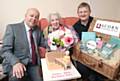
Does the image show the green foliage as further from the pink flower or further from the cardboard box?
the cardboard box

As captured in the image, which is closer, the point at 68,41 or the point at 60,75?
the point at 60,75

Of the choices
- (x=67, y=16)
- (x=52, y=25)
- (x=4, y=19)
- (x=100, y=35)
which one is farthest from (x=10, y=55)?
(x=67, y=16)

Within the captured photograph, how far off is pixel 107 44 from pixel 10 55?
1.01m

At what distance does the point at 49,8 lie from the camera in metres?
3.16

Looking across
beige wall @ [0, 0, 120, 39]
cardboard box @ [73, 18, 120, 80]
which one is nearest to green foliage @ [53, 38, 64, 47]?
cardboard box @ [73, 18, 120, 80]

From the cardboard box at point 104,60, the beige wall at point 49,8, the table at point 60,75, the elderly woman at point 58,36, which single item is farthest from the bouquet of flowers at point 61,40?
the beige wall at point 49,8

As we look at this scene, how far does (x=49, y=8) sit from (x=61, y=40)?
1.06 m

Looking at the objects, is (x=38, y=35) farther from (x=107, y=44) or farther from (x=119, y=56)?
(x=119, y=56)

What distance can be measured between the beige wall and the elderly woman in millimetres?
788

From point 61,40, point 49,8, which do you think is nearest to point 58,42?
point 61,40

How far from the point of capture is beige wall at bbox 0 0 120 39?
3.04 metres

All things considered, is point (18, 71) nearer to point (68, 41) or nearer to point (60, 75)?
point (60, 75)

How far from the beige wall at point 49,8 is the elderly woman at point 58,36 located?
2.59 feet

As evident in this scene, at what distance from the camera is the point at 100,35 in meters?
2.19
